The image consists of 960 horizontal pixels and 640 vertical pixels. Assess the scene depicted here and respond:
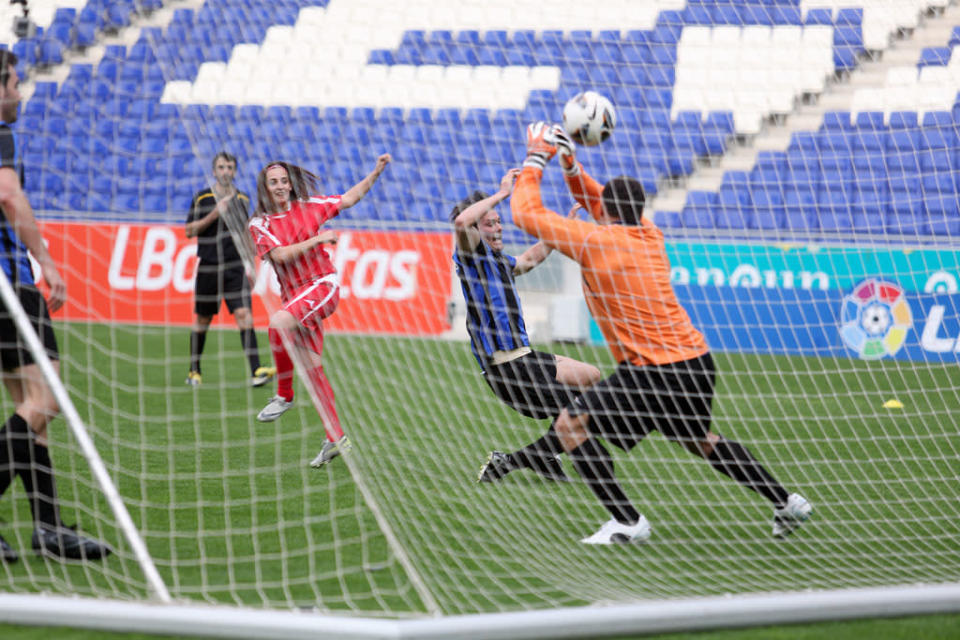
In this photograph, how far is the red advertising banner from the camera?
1236cm

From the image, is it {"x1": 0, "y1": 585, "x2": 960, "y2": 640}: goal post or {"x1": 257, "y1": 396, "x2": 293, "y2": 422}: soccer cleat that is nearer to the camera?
{"x1": 0, "y1": 585, "x2": 960, "y2": 640}: goal post

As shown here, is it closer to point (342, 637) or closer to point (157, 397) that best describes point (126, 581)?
point (342, 637)

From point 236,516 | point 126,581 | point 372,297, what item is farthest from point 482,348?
point 372,297

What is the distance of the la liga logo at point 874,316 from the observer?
10242 mm

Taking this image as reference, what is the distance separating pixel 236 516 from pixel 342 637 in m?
1.89

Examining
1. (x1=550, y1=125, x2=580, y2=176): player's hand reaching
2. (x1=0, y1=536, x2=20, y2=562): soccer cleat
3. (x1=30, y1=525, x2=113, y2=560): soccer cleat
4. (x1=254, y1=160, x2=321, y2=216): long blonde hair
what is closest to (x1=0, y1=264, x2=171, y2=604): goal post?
(x1=30, y1=525, x2=113, y2=560): soccer cleat

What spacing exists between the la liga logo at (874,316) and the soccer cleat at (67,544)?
7.52 metres

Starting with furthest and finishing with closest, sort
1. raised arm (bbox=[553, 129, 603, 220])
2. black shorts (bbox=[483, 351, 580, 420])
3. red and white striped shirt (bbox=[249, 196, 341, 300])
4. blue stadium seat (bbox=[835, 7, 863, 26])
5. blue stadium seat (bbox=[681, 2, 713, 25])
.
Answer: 1. blue stadium seat (bbox=[835, 7, 863, 26])
2. blue stadium seat (bbox=[681, 2, 713, 25])
3. red and white striped shirt (bbox=[249, 196, 341, 300])
4. black shorts (bbox=[483, 351, 580, 420])
5. raised arm (bbox=[553, 129, 603, 220])

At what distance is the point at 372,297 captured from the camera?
12617 mm

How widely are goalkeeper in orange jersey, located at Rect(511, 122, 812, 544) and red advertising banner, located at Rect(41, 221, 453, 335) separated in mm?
6945

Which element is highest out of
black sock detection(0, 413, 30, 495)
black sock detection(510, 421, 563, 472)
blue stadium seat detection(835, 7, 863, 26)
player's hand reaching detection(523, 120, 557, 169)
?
blue stadium seat detection(835, 7, 863, 26)

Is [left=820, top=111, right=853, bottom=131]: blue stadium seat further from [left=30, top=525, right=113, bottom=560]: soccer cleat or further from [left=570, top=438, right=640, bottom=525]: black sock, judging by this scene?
[left=30, top=525, right=113, bottom=560]: soccer cleat

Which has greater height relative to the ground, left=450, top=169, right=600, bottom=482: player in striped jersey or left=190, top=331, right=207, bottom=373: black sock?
left=450, top=169, right=600, bottom=482: player in striped jersey

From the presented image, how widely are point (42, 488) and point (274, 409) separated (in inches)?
88.3
